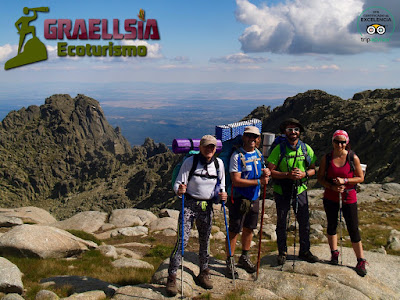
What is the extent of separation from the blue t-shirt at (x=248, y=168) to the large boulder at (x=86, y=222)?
662 inches

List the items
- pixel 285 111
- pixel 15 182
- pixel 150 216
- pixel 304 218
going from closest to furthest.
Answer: pixel 304 218 → pixel 150 216 → pixel 285 111 → pixel 15 182

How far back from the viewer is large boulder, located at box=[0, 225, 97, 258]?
12016mm

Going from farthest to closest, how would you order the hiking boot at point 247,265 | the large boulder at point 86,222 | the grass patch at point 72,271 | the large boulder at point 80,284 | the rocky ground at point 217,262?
the large boulder at point 86,222
the grass patch at point 72,271
the hiking boot at point 247,265
the large boulder at point 80,284
the rocky ground at point 217,262

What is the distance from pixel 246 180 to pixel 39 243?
9933 mm

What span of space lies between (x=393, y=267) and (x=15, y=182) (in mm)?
226538

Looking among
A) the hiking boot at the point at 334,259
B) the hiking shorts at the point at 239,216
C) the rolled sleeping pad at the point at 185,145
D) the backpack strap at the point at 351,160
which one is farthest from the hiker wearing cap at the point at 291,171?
the rolled sleeping pad at the point at 185,145

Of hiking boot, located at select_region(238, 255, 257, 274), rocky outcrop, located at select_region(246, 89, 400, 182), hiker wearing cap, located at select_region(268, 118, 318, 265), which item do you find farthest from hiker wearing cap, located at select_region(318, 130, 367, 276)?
rocky outcrop, located at select_region(246, 89, 400, 182)

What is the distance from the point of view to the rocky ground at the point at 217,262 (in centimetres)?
774

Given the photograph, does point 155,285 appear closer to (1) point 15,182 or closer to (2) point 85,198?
(2) point 85,198

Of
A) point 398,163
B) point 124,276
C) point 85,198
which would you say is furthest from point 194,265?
point 85,198

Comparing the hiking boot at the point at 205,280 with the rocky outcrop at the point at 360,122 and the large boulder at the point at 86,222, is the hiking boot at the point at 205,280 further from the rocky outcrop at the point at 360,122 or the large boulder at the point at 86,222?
the rocky outcrop at the point at 360,122

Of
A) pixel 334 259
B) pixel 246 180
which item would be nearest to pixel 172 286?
pixel 246 180

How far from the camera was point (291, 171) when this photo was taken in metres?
8.27

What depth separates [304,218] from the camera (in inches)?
350
